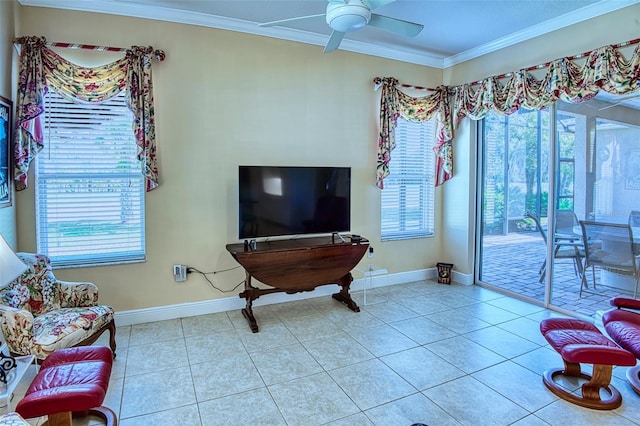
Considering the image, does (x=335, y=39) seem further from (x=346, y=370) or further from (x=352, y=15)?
(x=346, y=370)

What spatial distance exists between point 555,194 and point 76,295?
4371mm

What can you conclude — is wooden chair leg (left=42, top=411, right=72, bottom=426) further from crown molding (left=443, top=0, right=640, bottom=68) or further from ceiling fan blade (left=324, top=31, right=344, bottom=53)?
crown molding (left=443, top=0, right=640, bottom=68)

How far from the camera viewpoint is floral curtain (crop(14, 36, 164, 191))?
2.92 meters

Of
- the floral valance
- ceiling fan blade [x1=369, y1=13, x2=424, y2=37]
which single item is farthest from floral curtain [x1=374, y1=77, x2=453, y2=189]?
ceiling fan blade [x1=369, y1=13, x2=424, y2=37]

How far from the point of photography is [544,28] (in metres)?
3.64

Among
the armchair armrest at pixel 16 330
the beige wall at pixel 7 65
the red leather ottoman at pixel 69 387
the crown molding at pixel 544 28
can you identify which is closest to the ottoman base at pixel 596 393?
the red leather ottoman at pixel 69 387

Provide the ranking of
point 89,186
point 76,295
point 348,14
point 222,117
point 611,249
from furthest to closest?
1. point 222,117
2. point 611,249
3. point 89,186
4. point 76,295
5. point 348,14

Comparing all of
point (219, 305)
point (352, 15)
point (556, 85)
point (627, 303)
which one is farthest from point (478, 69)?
point (219, 305)

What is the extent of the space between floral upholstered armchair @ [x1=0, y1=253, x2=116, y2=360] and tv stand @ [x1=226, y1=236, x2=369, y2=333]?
114 centimetres

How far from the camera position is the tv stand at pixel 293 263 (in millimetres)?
3318

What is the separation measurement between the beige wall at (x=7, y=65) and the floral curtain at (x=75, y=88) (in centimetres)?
7

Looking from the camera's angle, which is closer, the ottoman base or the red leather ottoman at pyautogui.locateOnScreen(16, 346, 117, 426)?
the red leather ottoman at pyautogui.locateOnScreen(16, 346, 117, 426)

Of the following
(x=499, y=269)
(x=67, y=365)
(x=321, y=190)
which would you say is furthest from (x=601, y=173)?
(x=67, y=365)

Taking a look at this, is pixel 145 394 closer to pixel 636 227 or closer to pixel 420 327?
pixel 420 327
